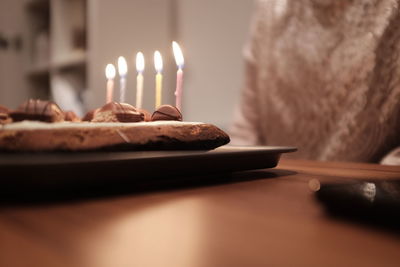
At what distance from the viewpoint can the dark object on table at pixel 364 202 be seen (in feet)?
0.85

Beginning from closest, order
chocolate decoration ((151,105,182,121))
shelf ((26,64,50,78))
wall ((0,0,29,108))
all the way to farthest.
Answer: chocolate decoration ((151,105,182,121)), shelf ((26,64,50,78)), wall ((0,0,29,108))

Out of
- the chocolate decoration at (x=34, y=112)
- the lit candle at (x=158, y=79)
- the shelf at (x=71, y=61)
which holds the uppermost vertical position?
the shelf at (x=71, y=61)

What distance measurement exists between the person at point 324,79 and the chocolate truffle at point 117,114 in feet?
2.87

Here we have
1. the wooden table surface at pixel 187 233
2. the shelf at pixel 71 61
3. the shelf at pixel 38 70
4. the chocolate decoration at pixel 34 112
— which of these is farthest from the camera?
the shelf at pixel 38 70

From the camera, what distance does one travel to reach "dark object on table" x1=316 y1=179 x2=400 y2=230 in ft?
0.85

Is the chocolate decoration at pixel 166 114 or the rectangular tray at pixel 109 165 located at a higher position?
the chocolate decoration at pixel 166 114

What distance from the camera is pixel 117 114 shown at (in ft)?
1.73

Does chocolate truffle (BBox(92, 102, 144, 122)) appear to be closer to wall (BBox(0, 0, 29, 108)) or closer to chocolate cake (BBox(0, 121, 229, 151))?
chocolate cake (BBox(0, 121, 229, 151))

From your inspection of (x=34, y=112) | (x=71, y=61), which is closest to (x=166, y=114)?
(x=34, y=112)

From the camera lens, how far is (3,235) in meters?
0.25

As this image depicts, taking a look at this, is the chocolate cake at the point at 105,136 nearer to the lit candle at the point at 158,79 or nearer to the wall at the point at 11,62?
the lit candle at the point at 158,79

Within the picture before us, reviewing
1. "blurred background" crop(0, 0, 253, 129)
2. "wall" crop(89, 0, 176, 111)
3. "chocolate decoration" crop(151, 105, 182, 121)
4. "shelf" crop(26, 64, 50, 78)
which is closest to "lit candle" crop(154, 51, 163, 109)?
"chocolate decoration" crop(151, 105, 182, 121)

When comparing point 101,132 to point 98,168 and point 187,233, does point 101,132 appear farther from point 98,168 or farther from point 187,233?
point 187,233

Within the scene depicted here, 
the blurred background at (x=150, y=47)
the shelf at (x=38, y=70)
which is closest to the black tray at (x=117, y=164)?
the blurred background at (x=150, y=47)
